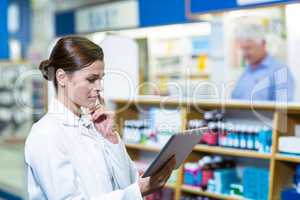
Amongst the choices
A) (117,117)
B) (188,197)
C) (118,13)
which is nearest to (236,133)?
(188,197)

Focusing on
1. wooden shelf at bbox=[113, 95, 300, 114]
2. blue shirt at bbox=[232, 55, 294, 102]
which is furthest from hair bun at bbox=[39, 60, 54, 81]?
blue shirt at bbox=[232, 55, 294, 102]

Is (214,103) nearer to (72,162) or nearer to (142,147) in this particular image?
(142,147)

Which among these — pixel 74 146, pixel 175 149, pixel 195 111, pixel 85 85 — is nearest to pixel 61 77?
pixel 85 85

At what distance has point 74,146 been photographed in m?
1.72

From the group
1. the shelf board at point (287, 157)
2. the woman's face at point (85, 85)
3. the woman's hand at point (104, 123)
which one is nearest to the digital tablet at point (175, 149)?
the woman's hand at point (104, 123)

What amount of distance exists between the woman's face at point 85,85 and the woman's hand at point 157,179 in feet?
1.31

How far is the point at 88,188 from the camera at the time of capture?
1701 mm

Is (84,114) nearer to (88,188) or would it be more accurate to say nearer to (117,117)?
(88,188)

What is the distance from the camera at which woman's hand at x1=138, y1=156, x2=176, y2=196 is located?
5.76 feet

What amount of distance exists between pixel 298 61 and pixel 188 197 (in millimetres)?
1825

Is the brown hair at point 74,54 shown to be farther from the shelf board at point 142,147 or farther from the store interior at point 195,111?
the shelf board at point 142,147

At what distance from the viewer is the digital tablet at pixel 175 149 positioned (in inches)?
66.7

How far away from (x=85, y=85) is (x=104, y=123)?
28 cm

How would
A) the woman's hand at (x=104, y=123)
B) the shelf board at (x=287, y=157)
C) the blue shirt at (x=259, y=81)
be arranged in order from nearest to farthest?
the woman's hand at (x=104, y=123) < the shelf board at (x=287, y=157) < the blue shirt at (x=259, y=81)
